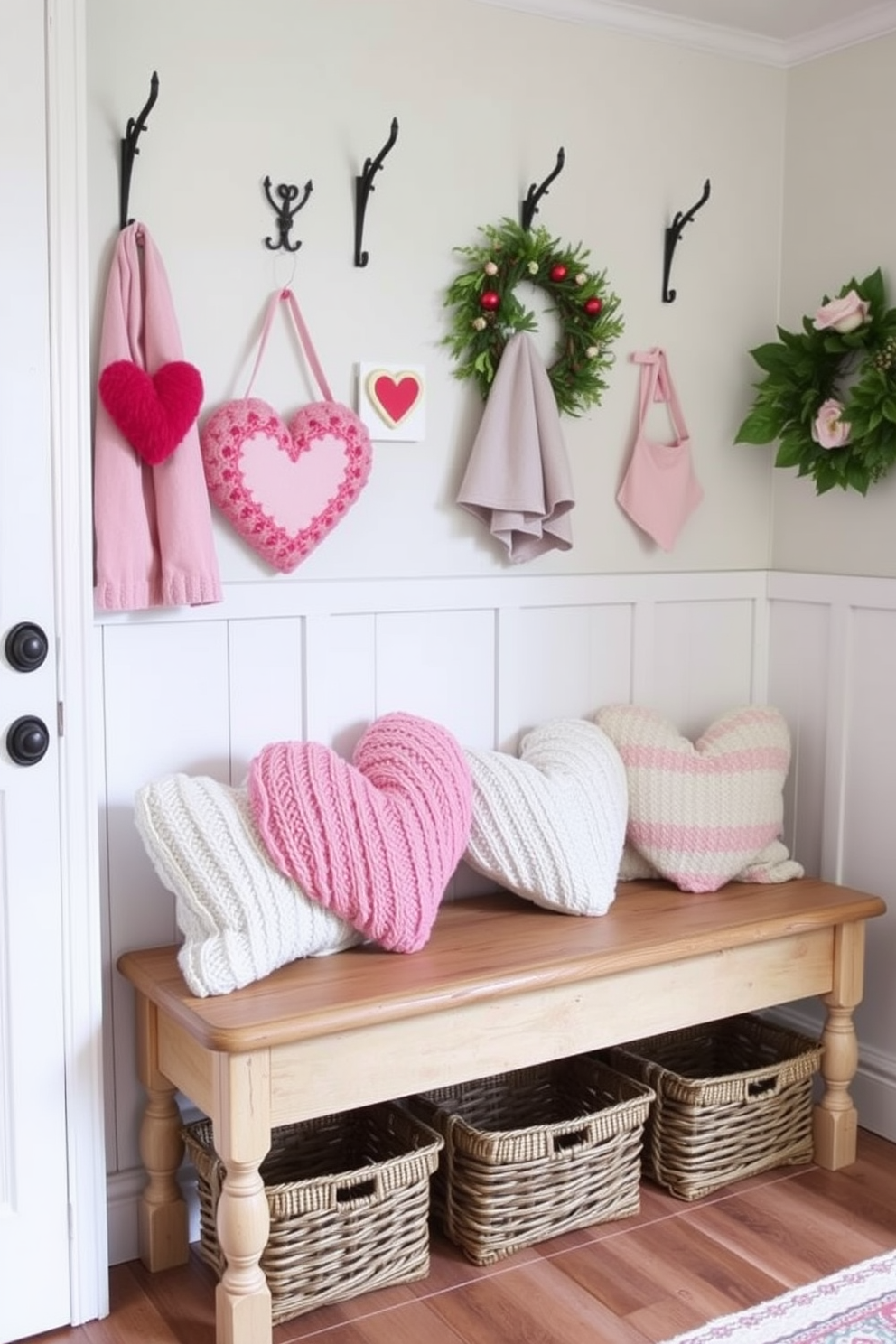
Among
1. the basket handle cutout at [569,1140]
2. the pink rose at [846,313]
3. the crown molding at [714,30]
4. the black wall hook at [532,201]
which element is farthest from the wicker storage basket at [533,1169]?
the crown molding at [714,30]

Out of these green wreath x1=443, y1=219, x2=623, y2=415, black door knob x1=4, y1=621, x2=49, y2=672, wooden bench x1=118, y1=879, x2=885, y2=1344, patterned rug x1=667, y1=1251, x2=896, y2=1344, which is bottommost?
patterned rug x1=667, y1=1251, x2=896, y2=1344

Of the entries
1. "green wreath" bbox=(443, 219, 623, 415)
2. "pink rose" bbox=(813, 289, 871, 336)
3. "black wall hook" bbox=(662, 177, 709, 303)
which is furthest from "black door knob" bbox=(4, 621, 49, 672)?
"pink rose" bbox=(813, 289, 871, 336)

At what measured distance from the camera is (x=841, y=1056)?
281 cm

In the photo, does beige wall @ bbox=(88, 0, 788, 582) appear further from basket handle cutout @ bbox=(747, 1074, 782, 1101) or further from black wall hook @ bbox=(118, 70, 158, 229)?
basket handle cutout @ bbox=(747, 1074, 782, 1101)

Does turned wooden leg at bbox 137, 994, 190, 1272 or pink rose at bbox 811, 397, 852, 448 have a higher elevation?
pink rose at bbox 811, 397, 852, 448

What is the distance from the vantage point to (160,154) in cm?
238

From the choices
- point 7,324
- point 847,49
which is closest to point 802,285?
point 847,49

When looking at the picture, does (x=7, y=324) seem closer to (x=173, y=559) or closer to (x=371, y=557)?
(x=173, y=559)

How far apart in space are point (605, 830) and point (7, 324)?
1.34 metres

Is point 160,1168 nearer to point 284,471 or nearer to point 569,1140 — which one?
point 569,1140

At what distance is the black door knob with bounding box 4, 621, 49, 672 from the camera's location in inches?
85.0

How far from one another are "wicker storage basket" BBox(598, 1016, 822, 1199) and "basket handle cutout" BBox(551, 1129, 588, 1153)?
0.18m

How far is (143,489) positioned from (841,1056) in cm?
169

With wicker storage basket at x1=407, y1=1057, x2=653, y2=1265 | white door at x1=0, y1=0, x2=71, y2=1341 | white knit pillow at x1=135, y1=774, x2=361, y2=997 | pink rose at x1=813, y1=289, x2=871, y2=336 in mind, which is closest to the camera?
white door at x1=0, y1=0, x2=71, y2=1341
